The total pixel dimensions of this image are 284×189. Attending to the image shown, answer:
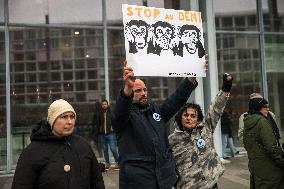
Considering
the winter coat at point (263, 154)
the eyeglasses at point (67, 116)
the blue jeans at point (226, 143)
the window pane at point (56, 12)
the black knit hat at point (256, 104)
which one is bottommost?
the blue jeans at point (226, 143)

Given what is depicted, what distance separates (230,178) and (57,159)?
689 cm

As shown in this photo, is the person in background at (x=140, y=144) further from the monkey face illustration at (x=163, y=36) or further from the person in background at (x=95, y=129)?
the person in background at (x=95, y=129)

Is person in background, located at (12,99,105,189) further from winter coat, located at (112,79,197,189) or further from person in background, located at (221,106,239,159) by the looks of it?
person in background, located at (221,106,239,159)

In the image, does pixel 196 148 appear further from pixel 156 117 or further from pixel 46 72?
pixel 46 72

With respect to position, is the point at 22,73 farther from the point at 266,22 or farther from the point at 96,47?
the point at 266,22

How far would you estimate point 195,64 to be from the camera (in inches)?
179

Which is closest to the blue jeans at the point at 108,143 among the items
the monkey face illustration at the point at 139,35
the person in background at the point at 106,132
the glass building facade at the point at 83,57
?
the person in background at the point at 106,132

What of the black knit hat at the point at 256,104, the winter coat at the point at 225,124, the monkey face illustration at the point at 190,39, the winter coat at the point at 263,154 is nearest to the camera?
the monkey face illustration at the point at 190,39

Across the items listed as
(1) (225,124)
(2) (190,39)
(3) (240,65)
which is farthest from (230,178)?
(2) (190,39)

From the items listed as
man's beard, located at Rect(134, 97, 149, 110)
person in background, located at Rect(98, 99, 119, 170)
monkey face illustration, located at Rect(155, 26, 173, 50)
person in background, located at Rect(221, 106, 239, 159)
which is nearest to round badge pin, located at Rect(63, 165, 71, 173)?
man's beard, located at Rect(134, 97, 149, 110)

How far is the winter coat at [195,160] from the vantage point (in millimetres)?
4129

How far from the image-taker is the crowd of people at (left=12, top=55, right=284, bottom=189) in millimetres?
3420

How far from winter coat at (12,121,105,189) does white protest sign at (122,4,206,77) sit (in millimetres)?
938

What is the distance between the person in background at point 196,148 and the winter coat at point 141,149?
34 cm
